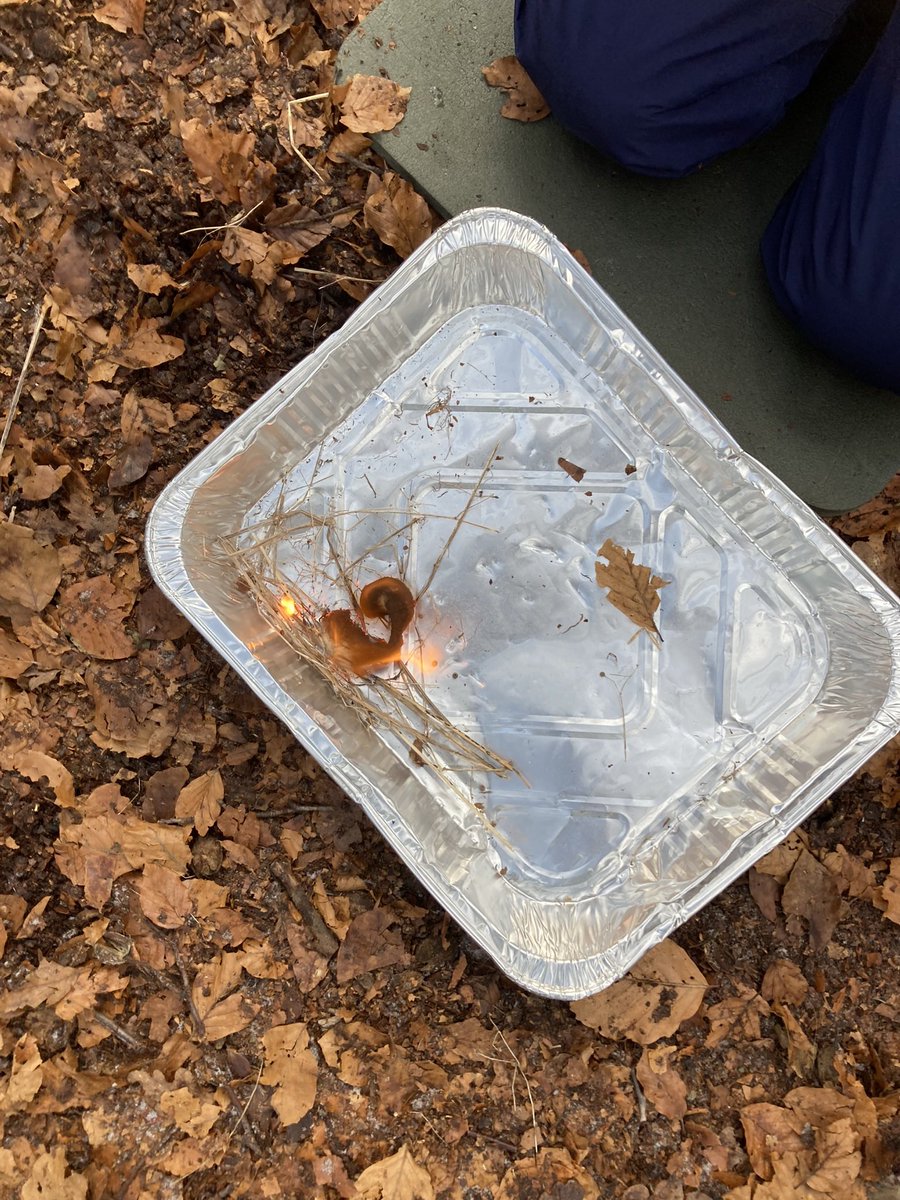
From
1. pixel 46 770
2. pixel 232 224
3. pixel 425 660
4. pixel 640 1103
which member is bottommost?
pixel 640 1103

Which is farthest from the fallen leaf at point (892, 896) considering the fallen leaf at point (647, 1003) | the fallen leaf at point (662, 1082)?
the fallen leaf at point (662, 1082)

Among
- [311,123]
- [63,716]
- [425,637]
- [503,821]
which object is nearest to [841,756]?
[503,821]

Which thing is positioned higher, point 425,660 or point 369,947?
point 425,660

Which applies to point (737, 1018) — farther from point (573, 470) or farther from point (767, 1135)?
point (573, 470)

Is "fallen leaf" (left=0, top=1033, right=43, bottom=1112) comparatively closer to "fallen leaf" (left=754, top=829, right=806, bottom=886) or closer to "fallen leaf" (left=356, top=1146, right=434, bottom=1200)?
"fallen leaf" (left=356, top=1146, right=434, bottom=1200)

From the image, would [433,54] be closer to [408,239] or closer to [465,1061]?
[408,239]

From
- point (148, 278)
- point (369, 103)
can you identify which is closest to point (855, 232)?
point (369, 103)
